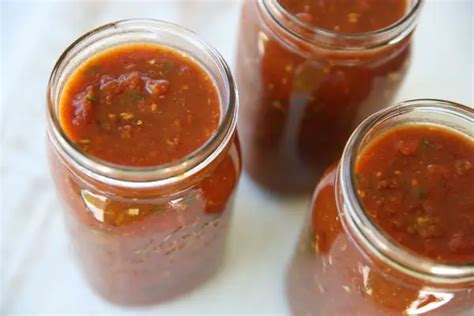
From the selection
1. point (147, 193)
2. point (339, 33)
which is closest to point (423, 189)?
point (339, 33)

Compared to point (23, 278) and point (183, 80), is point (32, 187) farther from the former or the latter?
point (183, 80)

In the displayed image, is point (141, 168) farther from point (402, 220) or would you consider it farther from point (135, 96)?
point (402, 220)

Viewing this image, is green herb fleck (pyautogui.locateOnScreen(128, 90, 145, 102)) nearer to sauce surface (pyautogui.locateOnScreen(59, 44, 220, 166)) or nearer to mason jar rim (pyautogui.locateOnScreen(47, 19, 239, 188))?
sauce surface (pyautogui.locateOnScreen(59, 44, 220, 166))

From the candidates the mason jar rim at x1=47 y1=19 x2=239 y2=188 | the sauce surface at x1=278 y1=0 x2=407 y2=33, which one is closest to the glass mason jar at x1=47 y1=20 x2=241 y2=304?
the mason jar rim at x1=47 y1=19 x2=239 y2=188

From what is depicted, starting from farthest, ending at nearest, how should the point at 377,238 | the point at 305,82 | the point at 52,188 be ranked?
the point at 52,188 → the point at 305,82 → the point at 377,238

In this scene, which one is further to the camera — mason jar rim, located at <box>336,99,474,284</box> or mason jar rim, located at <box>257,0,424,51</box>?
mason jar rim, located at <box>257,0,424,51</box>

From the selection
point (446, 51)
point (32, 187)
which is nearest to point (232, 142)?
point (32, 187)
